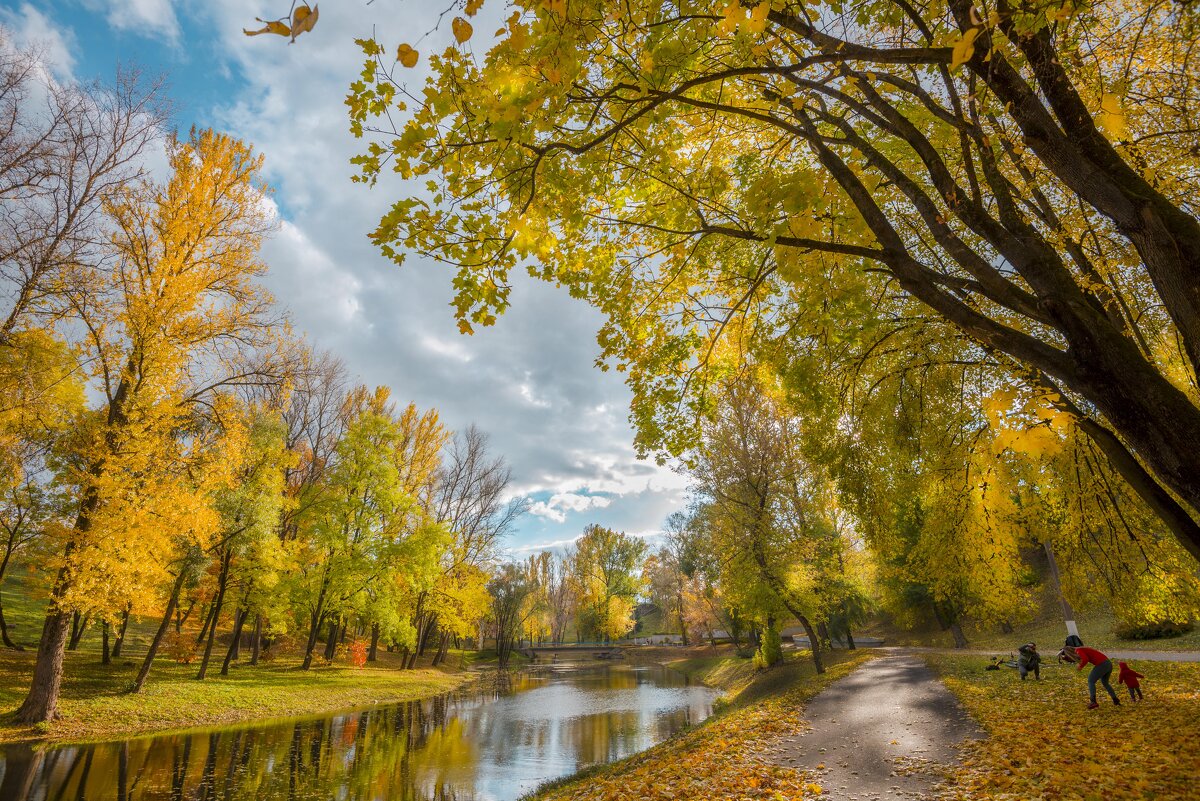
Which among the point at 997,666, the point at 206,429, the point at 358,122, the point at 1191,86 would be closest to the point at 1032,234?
the point at 1191,86

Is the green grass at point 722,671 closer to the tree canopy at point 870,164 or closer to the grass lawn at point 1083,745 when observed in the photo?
the grass lawn at point 1083,745

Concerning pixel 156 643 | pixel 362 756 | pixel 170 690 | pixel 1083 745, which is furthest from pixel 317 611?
pixel 1083 745

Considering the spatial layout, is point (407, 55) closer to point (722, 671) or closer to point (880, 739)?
point (880, 739)

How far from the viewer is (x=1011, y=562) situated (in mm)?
14672

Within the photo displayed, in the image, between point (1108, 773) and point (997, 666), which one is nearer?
point (1108, 773)

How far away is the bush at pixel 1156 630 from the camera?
58.0 feet

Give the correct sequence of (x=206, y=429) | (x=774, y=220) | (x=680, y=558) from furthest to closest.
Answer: (x=680, y=558)
(x=206, y=429)
(x=774, y=220)

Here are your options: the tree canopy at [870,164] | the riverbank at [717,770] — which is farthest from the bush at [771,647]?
the tree canopy at [870,164]

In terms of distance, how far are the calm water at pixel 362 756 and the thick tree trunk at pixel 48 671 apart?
1654 millimetres

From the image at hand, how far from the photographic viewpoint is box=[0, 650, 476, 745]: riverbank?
11.7 metres

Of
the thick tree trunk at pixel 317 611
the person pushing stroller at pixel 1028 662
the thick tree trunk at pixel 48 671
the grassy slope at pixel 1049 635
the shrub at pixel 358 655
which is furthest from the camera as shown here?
the shrub at pixel 358 655

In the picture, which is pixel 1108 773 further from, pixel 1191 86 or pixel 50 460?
pixel 50 460

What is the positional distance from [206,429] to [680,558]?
4118cm

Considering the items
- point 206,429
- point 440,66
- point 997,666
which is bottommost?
point 997,666
